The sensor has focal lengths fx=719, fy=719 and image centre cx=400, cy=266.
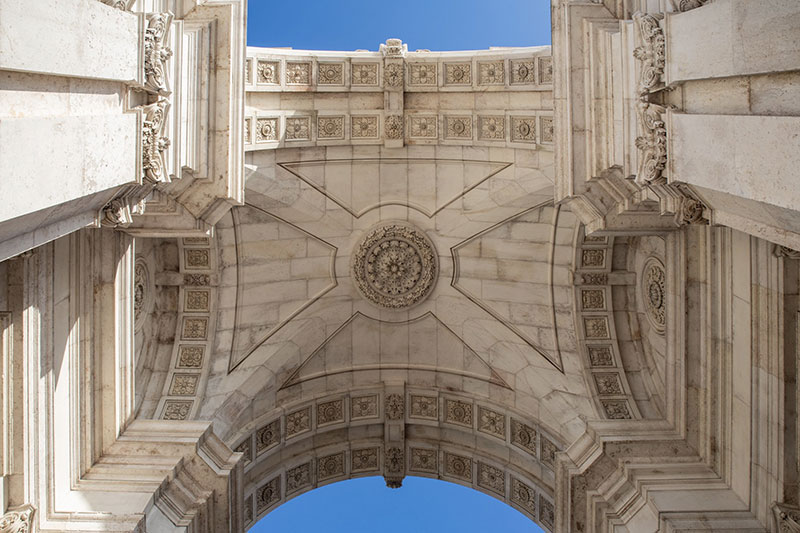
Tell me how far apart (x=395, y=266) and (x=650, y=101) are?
9135 millimetres

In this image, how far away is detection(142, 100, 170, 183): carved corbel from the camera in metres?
8.42

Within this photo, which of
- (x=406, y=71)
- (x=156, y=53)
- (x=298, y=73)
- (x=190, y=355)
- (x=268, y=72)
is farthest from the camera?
(x=406, y=71)

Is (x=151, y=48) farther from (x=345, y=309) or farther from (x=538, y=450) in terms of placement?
(x=538, y=450)

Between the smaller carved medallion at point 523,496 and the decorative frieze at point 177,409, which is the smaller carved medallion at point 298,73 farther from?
the smaller carved medallion at point 523,496

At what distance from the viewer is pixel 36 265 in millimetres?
9211

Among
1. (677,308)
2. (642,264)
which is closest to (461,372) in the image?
(642,264)

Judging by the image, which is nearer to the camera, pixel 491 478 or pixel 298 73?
pixel 298 73

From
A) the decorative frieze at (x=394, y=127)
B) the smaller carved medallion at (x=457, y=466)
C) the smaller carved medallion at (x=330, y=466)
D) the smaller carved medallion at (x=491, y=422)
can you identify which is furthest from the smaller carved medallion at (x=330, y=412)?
the decorative frieze at (x=394, y=127)

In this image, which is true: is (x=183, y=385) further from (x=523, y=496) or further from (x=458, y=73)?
(x=458, y=73)

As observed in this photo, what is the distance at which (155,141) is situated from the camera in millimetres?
8578

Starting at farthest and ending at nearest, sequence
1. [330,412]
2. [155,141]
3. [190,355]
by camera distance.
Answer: [330,412], [190,355], [155,141]

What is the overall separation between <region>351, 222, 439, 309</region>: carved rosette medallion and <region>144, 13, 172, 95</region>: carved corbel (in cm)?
860

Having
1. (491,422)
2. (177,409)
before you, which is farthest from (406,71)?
(177,409)

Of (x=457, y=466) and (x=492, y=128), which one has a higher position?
(x=492, y=128)
